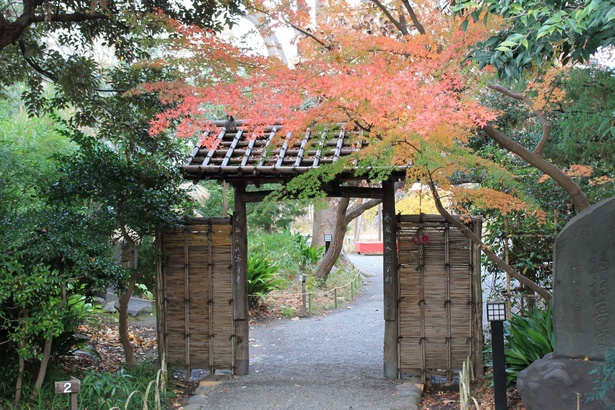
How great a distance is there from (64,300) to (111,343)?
13.2 ft

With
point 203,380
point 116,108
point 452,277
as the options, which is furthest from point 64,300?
point 452,277

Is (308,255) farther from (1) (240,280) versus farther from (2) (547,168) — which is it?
(2) (547,168)

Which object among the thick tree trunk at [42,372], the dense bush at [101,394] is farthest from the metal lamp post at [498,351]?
the thick tree trunk at [42,372]

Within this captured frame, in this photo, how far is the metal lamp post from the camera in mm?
6008

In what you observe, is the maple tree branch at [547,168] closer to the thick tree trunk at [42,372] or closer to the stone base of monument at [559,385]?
the stone base of monument at [559,385]

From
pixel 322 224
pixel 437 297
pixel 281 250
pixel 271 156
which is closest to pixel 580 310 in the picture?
pixel 437 297

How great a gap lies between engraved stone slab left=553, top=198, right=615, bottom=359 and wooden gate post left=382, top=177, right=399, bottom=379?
260 cm

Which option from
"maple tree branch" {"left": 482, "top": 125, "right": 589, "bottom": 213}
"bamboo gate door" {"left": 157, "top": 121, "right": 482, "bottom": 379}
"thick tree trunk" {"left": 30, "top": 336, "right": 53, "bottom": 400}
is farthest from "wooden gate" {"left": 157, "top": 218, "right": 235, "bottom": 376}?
"maple tree branch" {"left": 482, "top": 125, "right": 589, "bottom": 213}

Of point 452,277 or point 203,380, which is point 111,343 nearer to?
point 203,380

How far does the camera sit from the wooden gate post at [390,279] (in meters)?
8.10

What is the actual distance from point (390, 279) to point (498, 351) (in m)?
2.29

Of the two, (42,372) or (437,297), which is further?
(437,297)

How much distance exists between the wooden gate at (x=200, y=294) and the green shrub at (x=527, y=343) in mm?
3552

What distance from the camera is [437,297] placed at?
8.12 m
